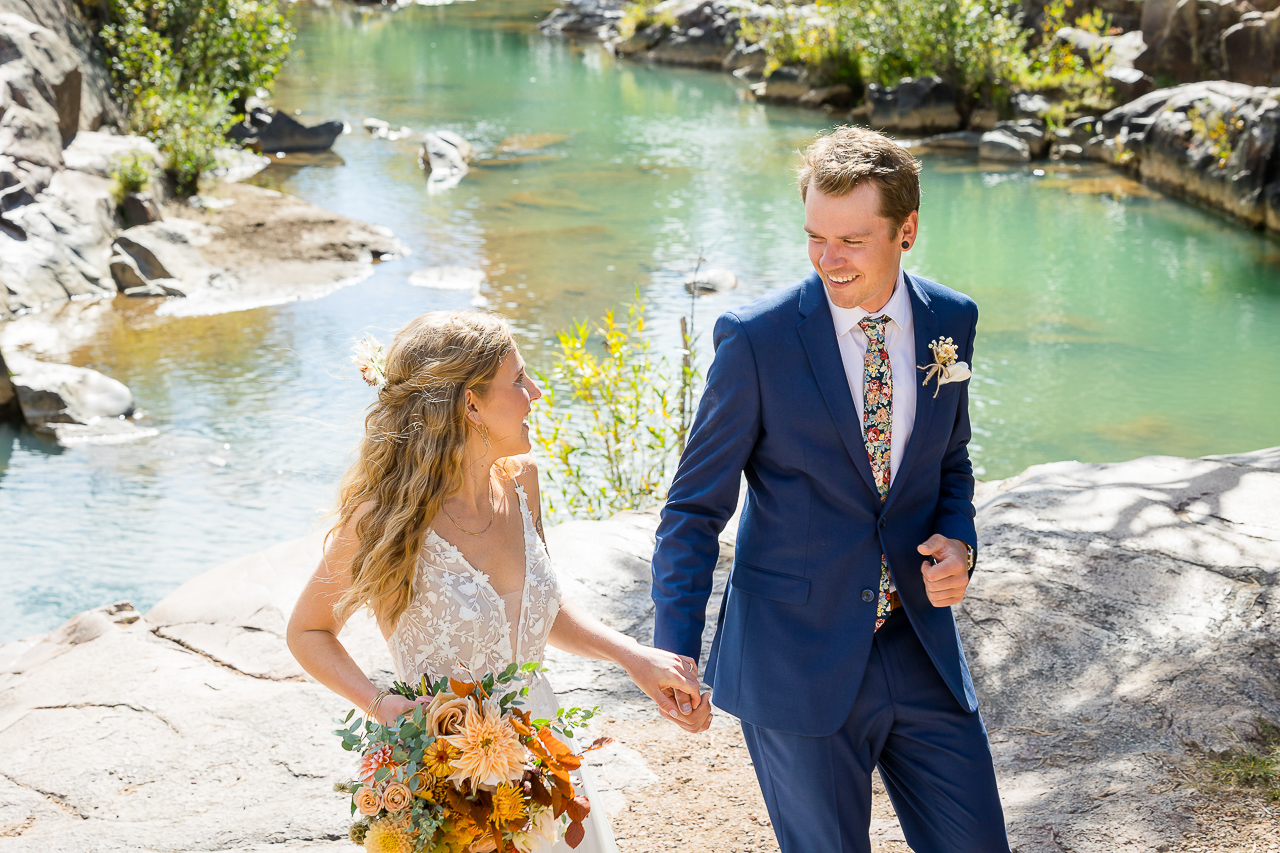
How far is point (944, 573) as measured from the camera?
2.17 m

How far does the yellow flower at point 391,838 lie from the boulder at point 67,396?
7216 millimetres

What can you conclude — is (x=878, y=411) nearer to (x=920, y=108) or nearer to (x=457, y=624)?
(x=457, y=624)

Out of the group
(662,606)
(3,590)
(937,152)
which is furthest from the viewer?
(937,152)

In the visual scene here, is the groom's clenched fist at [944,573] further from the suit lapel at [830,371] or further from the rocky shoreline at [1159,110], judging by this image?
the rocky shoreline at [1159,110]

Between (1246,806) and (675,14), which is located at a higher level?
(675,14)

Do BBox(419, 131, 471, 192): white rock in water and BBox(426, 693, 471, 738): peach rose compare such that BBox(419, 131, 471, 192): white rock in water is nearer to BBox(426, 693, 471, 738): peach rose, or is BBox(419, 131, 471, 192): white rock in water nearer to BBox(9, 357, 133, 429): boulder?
BBox(9, 357, 133, 429): boulder

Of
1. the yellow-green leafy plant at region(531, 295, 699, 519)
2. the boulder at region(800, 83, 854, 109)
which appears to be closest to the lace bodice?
the yellow-green leafy plant at region(531, 295, 699, 519)

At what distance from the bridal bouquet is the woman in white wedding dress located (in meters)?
0.22

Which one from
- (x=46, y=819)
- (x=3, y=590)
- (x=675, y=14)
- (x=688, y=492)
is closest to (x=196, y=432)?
(x=3, y=590)

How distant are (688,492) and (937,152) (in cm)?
1615

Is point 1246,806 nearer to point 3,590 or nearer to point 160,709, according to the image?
point 160,709

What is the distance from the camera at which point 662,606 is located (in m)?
2.25

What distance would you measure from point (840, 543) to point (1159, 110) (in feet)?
50.6

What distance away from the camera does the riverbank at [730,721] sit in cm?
319
